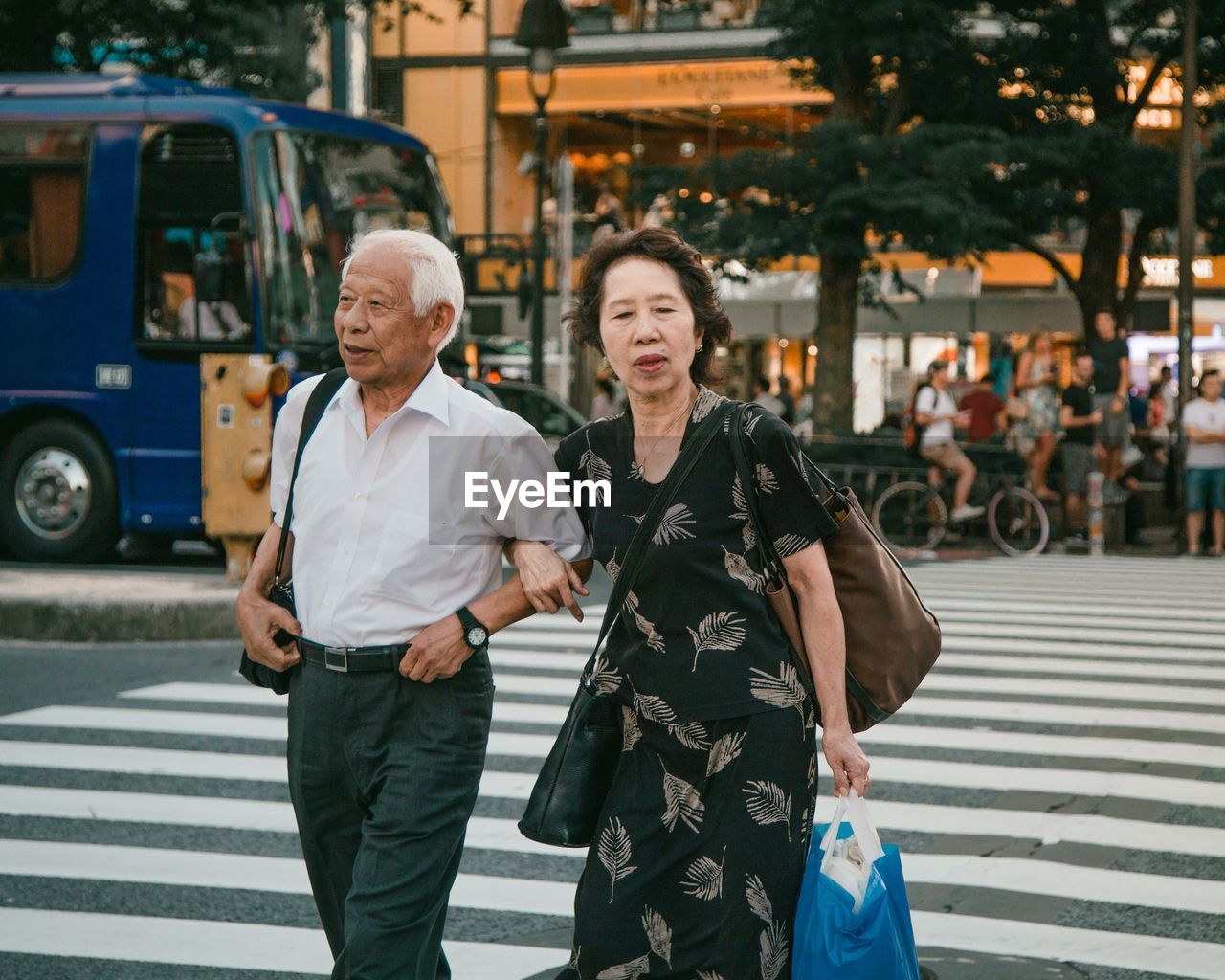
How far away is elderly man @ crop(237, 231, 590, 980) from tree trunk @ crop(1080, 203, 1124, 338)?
22.2 m

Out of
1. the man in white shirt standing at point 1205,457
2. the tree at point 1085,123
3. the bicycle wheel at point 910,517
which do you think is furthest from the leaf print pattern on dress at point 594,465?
the tree at point 1085,123

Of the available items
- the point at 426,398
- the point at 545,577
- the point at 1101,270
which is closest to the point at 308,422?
the point at 426,398

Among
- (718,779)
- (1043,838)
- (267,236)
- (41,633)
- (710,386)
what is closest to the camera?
(718,779)

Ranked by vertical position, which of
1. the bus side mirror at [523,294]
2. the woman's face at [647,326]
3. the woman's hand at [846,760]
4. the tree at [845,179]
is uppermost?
the tree at [845,179]

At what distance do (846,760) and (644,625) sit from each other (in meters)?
0.48

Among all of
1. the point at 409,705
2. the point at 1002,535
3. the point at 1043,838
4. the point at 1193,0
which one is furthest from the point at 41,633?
the point at 1193,0

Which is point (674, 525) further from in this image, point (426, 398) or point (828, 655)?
point (426, 398)

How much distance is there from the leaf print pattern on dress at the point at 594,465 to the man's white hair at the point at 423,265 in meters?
0.36

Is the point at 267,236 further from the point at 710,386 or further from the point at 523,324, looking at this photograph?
the point at 523,324

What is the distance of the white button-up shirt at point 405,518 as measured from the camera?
3.45 meters

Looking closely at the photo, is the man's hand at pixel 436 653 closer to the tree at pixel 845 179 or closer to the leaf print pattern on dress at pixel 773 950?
the leaf print pattern on dress at pixel 773 950

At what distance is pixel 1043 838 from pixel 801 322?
2836cm

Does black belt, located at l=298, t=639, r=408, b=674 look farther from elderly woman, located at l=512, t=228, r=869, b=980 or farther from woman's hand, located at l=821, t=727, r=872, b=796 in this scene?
woman's hand, located at l=821, t=727, r=872, b=796

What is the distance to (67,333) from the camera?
15.4m
